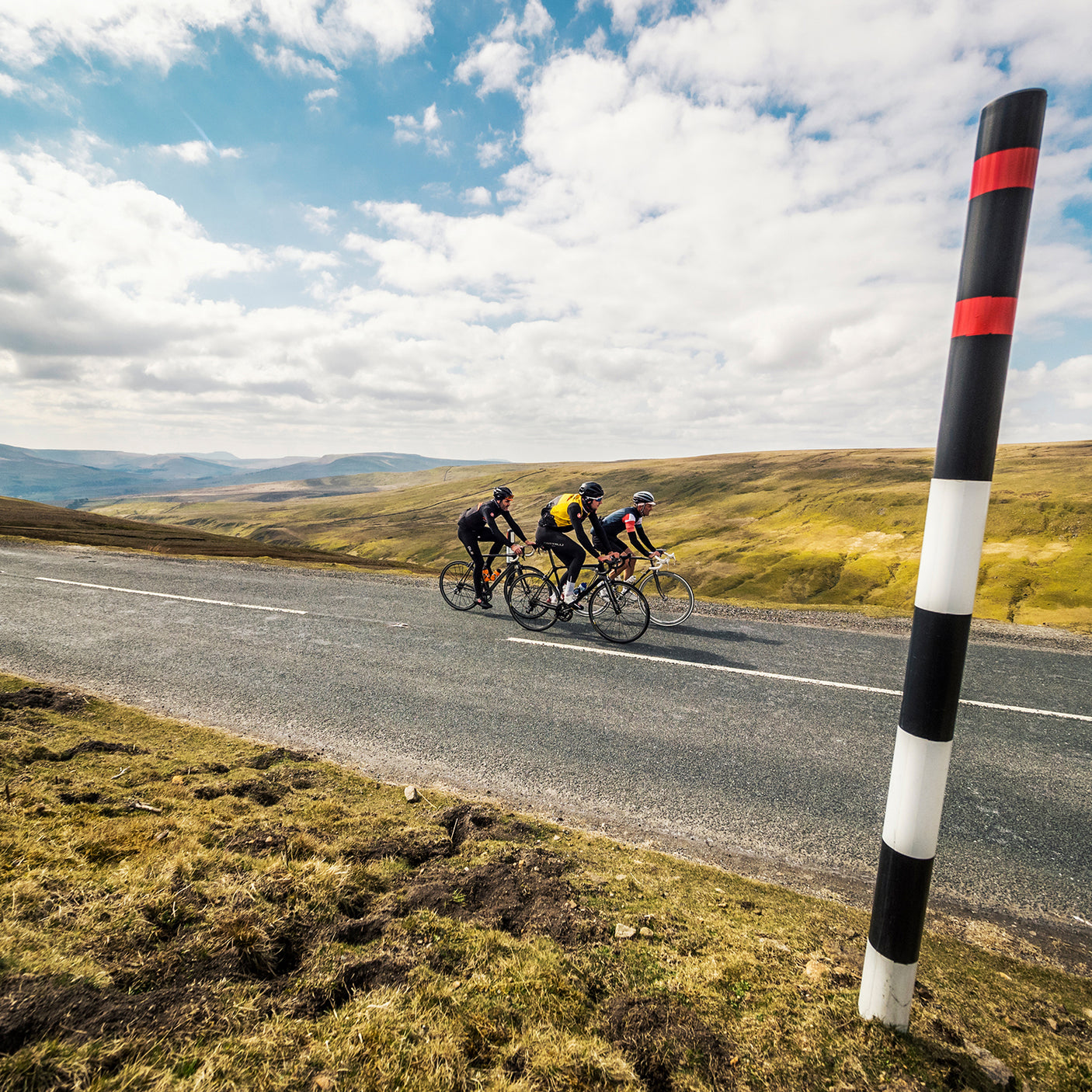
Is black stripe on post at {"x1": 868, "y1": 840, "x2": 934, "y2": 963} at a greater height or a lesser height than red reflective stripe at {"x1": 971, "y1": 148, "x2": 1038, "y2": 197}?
lesser

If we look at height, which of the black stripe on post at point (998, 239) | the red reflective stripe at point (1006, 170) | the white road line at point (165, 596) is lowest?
the white road line at point (165, 596)

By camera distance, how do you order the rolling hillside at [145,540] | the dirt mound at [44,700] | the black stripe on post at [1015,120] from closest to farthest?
the black stripe on post at [1015,120]
the dirt mound at [44,700]
the rolling hillside at [145,540]

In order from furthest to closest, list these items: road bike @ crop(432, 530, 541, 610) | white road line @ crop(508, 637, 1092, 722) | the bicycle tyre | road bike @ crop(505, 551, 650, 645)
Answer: the bicycle tyre
road bike @ crop(432, 530, 541, 610)
road bike @ crop(505, 551, 650, 645)
white road line @ crop(508, 637, 1092, 722)

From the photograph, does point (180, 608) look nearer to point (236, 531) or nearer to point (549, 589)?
point (549, 589)

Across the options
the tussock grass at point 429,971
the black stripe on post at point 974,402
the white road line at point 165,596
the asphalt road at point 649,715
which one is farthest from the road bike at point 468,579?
the black stripe on post at point 974,402

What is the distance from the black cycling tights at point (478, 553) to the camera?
11.9m

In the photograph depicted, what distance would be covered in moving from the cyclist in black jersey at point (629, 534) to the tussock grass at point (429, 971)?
771 centimetres

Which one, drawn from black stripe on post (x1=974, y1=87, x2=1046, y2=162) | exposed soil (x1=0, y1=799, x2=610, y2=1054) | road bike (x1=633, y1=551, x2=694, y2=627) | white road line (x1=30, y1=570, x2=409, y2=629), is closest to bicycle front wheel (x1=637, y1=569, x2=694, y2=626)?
road bike (x1=633, y1=551, x2=694, y2=627)

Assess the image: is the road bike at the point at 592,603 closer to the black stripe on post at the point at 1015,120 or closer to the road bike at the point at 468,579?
the road bike at the point at 468,579

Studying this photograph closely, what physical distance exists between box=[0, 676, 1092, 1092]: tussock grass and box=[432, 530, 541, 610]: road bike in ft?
26.4

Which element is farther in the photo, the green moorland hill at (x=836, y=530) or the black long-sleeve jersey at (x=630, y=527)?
the green moorland hill at (x=836, y=530)

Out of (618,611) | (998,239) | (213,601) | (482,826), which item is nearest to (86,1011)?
(482,826)

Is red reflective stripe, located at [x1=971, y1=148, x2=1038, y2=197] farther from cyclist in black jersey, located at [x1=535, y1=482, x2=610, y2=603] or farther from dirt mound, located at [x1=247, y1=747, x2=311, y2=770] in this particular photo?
cyclist in black jersey, located at [x1=535, y1=482, x2=610, y2=603]

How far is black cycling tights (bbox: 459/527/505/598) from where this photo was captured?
469 inches
